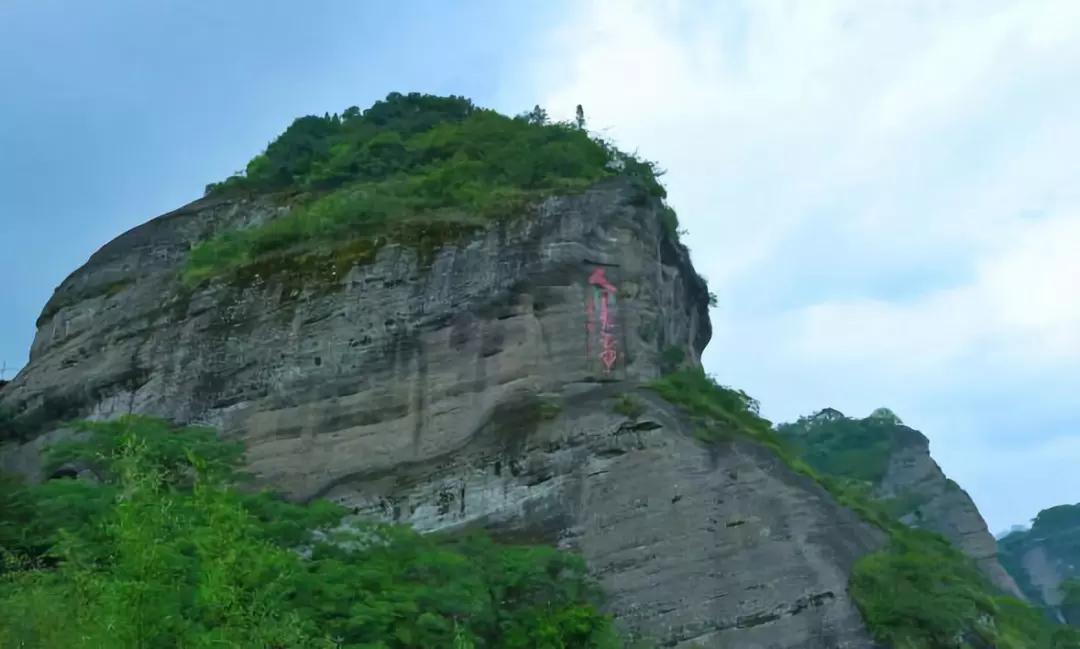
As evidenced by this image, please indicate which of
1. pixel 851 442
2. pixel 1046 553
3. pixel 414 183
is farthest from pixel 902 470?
pixel 414 183

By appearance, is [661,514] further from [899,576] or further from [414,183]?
[414,183]

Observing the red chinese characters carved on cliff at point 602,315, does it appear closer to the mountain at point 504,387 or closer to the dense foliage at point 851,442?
the mountain at point 504,387

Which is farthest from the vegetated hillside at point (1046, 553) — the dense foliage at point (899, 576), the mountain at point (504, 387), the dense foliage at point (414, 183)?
the dense foliage at point (414, 183)

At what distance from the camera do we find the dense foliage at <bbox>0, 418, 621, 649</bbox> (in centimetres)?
967

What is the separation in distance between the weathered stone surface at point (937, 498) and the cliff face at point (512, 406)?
22965mm

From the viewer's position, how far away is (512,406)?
19906mm

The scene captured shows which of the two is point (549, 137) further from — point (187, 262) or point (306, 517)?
point (306, 517)

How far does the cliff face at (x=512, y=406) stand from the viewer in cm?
1756

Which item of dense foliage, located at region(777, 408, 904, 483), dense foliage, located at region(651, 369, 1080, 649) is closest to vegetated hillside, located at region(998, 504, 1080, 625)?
dense foliage, located at region(777, 408, 904, 483)

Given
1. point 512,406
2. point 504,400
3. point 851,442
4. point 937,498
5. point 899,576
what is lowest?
point 899,576

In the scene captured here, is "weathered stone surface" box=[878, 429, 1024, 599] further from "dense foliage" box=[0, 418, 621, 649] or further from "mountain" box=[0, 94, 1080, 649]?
"dense foliage" box=[0, 418, 621, 649]

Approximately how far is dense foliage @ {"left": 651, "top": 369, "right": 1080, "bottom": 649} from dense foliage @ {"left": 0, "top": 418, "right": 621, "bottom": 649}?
411 cm

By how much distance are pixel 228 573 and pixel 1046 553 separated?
64728 mm

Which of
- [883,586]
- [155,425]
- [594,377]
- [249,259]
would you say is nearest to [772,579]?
[883,586]
